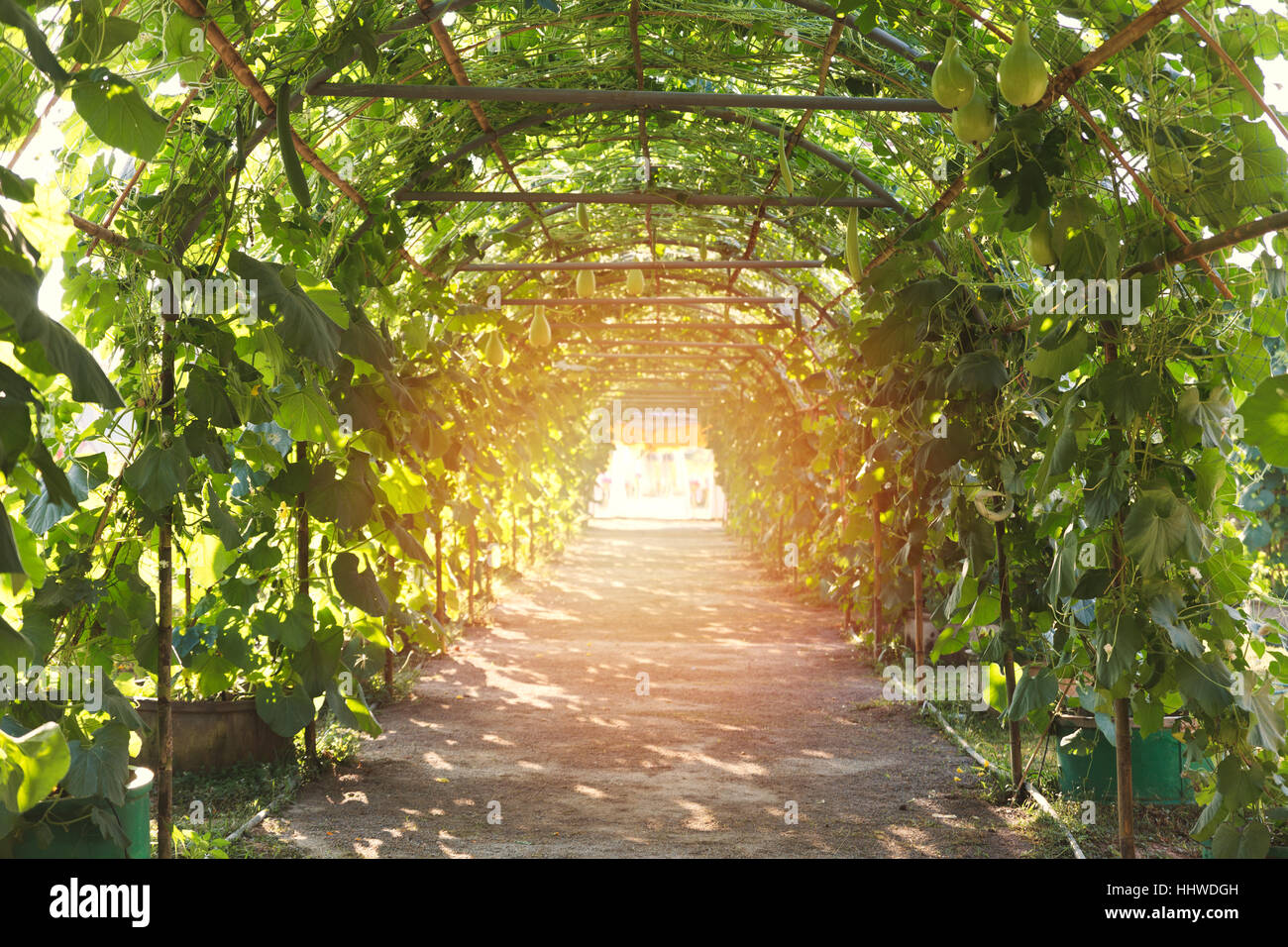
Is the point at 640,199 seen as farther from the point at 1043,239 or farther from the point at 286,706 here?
the point at 286,706

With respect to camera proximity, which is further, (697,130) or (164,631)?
(697,130)

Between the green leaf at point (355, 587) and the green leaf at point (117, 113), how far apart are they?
7.45ft

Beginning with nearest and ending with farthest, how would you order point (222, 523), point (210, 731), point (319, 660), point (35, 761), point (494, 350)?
1. point (35, 761)
2. point (222, 523)
3. point (319, 660)
4. point (210, 731)
5. point (494, 350)

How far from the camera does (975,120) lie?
2717 millimetres

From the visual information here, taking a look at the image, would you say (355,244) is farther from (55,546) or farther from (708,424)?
(708,424)

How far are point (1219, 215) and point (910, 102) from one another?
3.13 ft

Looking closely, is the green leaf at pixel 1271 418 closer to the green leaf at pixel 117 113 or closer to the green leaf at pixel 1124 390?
the green leaf at pixel 1124 390

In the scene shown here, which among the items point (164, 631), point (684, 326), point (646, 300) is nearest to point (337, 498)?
point (164, 631)

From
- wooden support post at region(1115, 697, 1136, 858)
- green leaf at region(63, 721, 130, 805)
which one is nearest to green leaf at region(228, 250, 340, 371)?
green leaf at region(63, 721, 130, 805)

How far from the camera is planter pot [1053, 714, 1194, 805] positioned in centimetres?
387

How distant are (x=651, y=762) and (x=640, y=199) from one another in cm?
246

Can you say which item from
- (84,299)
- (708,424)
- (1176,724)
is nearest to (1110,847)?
(1176,724)

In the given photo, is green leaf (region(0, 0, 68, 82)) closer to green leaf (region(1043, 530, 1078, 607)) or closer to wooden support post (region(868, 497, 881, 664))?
green leaf (region(1043, 530, 1078, 607))

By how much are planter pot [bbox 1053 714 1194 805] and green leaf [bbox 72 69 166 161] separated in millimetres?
3409
